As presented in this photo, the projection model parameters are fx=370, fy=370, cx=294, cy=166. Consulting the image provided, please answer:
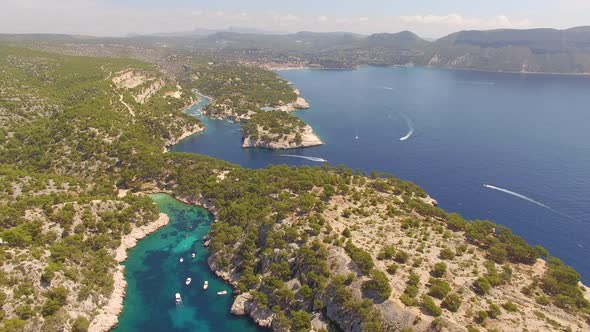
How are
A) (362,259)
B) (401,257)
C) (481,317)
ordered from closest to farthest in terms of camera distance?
(481,317), (362,259), (401,257)

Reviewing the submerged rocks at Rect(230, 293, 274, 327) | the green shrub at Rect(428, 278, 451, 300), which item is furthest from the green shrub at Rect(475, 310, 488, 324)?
the submerged rocks at Rect(230, 293, 274, 327)

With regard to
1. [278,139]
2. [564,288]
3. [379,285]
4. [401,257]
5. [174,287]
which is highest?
[401,257]

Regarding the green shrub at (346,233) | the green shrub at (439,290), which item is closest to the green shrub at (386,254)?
the green shrub at (346,233)

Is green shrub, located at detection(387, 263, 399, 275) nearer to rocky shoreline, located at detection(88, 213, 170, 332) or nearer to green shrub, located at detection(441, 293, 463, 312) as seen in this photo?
green shrub, located at detection(441, 293, 463, 312)

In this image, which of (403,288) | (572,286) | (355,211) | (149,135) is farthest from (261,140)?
(572,286)

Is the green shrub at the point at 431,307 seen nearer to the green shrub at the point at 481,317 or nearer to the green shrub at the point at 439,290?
the green shrub at the point at 439,290

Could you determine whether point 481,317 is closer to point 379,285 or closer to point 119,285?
point 379,285

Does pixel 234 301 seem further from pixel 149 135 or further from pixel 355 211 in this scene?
pixel 149 135

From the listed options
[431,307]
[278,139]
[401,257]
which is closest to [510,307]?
[431,307]
